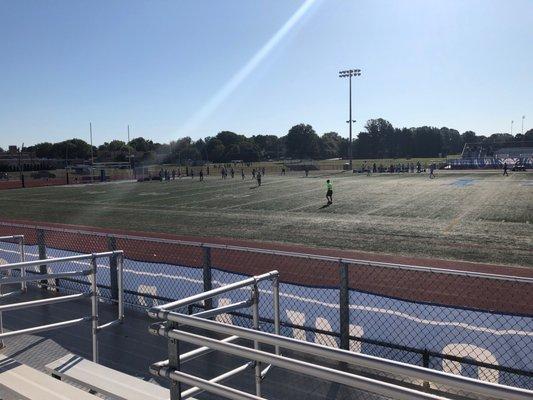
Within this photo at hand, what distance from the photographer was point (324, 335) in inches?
258

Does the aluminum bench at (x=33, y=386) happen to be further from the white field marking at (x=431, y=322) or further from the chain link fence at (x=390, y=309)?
the white field marking at (x=431, y=322)

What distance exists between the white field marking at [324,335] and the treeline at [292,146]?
143820 mm

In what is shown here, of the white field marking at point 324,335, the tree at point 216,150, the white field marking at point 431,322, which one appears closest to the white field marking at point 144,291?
the white field marking at point 431,322

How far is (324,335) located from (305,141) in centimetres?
16602

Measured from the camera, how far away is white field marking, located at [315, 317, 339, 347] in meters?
6.50

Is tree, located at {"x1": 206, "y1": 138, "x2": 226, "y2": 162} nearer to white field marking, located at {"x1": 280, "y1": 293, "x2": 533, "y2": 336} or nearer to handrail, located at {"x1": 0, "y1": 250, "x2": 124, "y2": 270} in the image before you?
white field marking, located at {"x1": 280, "y1": 293, "x2": 533, "y2": 336}

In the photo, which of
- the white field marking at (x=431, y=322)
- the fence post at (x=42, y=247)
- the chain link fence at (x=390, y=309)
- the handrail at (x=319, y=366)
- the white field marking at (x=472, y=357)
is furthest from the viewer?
the fence post at (x=42, y=247)

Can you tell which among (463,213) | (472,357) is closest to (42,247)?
(472,357)

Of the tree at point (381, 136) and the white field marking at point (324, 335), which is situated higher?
the tree at point (381, 136)

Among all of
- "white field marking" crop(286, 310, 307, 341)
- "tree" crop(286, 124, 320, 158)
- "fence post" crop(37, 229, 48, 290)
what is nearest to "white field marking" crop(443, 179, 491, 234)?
"white field marking" crop(286, 310, 307, 341)

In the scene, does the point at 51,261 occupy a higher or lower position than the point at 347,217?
higher

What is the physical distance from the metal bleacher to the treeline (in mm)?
143405

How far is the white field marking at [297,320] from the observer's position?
22.1 ft

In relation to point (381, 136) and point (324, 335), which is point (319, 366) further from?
point (381, 136)
